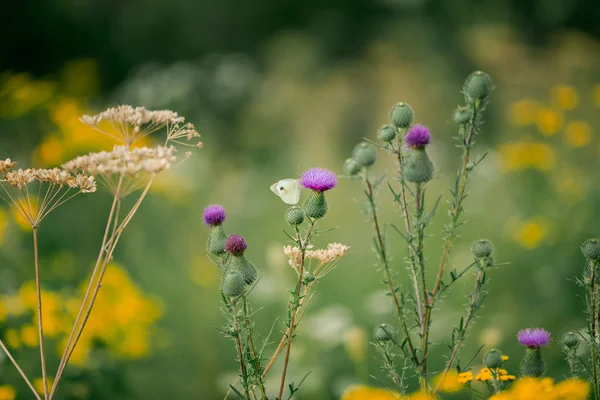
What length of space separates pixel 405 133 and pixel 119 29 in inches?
242

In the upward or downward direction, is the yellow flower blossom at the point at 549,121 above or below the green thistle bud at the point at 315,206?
above

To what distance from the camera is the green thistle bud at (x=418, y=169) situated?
1.33 meters

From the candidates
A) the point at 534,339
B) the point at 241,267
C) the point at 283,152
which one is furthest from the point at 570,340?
the point at 283,152

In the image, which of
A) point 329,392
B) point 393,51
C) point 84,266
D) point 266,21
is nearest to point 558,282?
point 329,392

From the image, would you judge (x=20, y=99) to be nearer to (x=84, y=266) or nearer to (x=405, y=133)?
(x=84, y=266)

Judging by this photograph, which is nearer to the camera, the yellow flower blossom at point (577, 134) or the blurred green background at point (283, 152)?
the blurred green background at point (283, 152)

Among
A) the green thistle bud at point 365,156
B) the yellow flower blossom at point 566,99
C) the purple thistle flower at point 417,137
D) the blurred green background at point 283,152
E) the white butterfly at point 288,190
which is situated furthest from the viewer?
the yellow flower blossom at point 566,99

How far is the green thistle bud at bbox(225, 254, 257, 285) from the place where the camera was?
1423mm

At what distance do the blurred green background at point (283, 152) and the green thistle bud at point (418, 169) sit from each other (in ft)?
3.48

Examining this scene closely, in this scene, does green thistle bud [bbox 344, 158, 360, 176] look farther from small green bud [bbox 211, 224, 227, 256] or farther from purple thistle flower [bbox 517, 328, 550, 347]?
purple thistle flower [bbox 517, 328, 550, 347]

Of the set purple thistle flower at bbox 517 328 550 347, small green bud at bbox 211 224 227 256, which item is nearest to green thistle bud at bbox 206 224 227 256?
small green bud at bbox 211 224 227 256

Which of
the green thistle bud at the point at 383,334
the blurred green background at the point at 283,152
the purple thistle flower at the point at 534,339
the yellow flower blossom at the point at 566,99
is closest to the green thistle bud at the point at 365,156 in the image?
the green thistle bud at the point at 383,334

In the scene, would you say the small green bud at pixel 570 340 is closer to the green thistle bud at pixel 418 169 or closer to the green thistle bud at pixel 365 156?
the green thistle bud at pixel 418 169

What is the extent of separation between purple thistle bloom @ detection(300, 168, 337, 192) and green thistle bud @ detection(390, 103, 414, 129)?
178mm
